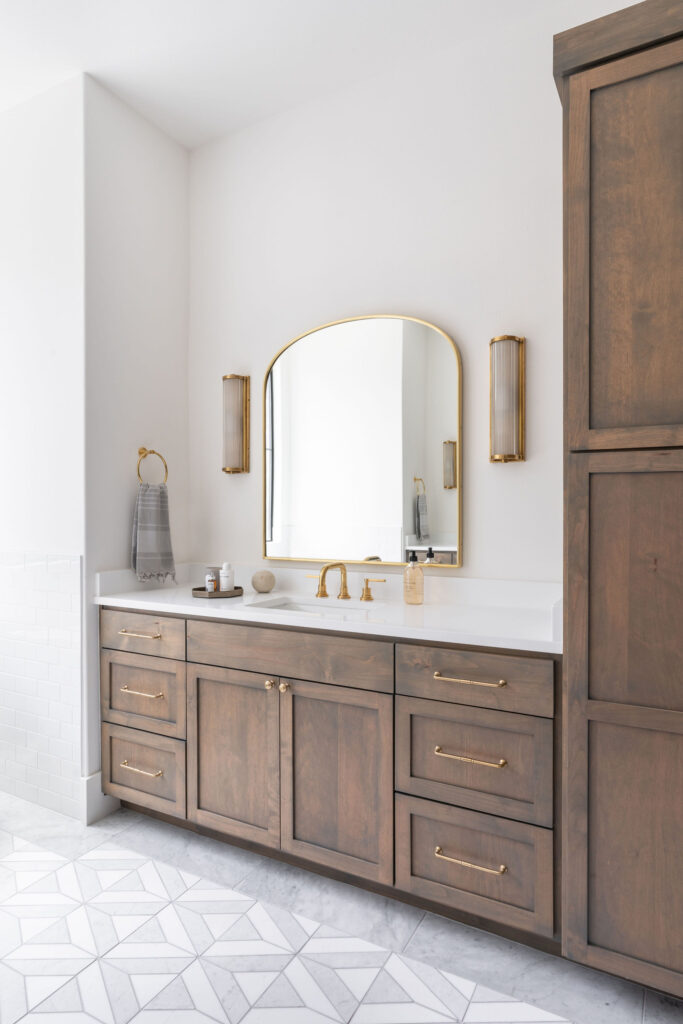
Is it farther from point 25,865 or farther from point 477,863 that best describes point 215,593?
point 477,863

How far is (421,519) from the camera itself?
244 cm

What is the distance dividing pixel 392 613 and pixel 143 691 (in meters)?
1.04

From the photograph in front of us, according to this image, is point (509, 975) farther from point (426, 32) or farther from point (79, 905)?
point (426, 32)

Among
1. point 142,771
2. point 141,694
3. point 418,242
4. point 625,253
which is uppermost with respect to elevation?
point 418,242

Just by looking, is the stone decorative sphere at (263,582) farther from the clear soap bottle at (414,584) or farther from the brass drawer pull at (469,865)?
→ the brass drawer pull at (469,865)

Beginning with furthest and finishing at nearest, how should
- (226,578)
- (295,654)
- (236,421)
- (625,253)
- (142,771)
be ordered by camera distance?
(236,421)
(226,578)
(142,771)
(295,654)
(625,253)

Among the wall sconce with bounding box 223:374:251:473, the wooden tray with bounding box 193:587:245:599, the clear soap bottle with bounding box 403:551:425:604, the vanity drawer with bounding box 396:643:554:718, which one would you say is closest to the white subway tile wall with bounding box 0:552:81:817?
the wooden tray with bounding box 193:587:245:599

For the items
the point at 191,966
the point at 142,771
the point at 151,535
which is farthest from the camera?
the point at 151,535

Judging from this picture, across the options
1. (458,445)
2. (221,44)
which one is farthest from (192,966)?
(221,44)

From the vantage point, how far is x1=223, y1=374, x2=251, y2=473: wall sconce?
2836mm

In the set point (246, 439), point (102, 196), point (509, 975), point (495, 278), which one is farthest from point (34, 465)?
point (509, 975)

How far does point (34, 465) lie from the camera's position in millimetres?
2658

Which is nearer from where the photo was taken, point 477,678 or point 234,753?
point 477,678

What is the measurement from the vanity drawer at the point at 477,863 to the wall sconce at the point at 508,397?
46.6 inches
